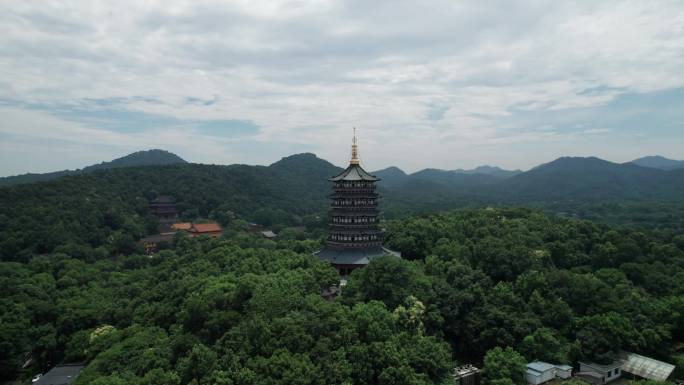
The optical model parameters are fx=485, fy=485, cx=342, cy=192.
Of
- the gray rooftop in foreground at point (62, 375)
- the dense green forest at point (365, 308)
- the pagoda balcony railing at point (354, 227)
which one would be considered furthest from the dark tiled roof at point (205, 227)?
the gray rooftop in foreground at point (62, 375)

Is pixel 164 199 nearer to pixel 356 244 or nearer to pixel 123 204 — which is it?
pixel 123 204

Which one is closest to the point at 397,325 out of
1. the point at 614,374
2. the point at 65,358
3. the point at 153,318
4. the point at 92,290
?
the point at 614,374

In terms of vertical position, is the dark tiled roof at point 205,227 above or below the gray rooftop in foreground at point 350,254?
below

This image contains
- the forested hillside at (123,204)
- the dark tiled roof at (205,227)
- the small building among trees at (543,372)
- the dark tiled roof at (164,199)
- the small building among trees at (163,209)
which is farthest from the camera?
the dark tiled roof at (164,199)

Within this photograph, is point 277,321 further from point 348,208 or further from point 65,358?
point 65,358

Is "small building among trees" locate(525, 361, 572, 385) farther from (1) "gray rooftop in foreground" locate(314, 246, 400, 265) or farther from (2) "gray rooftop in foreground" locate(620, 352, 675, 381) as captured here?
(1) "gray rooftop in foreground" locate(314, 246, 400, 265)

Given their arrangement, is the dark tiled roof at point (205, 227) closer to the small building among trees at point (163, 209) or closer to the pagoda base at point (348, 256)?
the small building among trees at point (163, 209)
